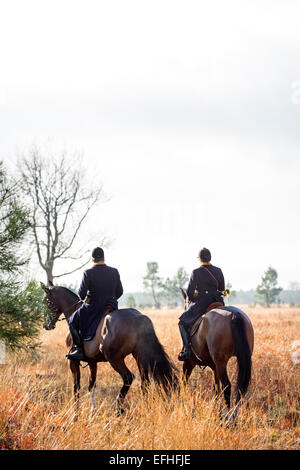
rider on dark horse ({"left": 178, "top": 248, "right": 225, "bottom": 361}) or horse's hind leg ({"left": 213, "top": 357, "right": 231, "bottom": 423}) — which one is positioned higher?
rider on dark horse ({"left": 178, "top": 248, "right": 225, "bottom": 361})

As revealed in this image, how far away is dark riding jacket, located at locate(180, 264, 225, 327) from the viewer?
7859mm

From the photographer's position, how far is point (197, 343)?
25.1ft

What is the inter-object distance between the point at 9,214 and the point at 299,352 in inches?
299

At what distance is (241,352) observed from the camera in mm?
6629

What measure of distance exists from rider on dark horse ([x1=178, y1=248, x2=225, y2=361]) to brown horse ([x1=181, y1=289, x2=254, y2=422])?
0.28 meters

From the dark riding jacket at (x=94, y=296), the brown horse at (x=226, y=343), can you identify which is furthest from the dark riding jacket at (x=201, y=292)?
the dark riding jacket at (x=94, y=296)

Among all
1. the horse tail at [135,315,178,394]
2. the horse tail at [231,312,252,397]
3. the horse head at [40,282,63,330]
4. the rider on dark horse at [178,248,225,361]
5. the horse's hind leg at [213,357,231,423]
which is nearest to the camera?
the horse tail at [231,312,252,397]

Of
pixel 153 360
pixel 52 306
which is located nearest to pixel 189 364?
pixel 153 360

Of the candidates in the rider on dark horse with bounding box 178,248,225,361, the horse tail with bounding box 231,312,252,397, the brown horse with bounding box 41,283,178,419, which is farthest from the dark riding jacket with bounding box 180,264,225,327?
the horse tail with bounding box 231,312,252,397

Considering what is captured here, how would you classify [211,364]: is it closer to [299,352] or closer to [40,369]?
[299,352]

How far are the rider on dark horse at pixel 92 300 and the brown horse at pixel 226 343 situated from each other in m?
1.68

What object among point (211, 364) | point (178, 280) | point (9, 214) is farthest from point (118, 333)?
point (178, 280)

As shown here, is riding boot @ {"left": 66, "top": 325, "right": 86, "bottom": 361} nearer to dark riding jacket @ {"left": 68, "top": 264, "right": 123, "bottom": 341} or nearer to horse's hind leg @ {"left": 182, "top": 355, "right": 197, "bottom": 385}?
dark riding jacket @ {"left": 68, "top": 264, "right": 123, "bottom": 341}

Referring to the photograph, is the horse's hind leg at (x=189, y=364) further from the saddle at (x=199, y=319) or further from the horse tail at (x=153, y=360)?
the horse tail at (x=153, y=360)
